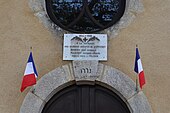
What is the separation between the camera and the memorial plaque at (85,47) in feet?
21.9

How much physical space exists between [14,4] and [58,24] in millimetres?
782

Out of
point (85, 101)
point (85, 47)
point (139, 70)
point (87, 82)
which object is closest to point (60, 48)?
point (85, 47)

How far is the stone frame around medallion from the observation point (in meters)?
6.79

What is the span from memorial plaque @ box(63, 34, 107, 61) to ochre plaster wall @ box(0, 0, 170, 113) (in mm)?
108

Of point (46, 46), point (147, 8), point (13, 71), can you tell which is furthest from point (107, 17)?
point (13, 71)

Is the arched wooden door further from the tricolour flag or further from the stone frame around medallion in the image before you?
the stone frame around medallion

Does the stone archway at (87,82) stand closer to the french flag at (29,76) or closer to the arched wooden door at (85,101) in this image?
the arched wooden door at (85,101)

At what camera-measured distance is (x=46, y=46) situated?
6.72 metres

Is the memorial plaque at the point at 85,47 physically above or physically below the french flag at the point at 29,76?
above

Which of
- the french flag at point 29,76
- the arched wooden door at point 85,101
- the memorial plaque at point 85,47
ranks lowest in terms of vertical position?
the arched wooden door at point 85,101

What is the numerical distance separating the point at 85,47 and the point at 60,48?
0.39 m

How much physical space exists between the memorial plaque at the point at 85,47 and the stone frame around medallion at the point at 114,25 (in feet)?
0.48

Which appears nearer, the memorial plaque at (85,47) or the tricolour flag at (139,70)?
the tricolour flag at (139,70)

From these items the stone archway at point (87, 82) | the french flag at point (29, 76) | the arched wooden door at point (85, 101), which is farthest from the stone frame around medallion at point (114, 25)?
the arched wooden door at point (85, 101)
